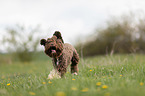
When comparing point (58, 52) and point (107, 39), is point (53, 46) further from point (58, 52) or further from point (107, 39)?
point (107, 39)

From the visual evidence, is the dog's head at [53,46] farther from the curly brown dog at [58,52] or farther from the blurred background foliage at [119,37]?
the blurred background foliage at [119,37]

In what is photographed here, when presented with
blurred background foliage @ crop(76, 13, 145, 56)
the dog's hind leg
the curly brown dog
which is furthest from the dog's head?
blurred background foliage @ crop(76, 13, 145, 56)

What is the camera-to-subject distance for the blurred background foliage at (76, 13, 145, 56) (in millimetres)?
19016

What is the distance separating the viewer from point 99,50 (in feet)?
70.8

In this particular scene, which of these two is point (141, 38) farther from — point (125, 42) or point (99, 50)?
point (99, 50)

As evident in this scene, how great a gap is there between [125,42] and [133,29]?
1.90 metres

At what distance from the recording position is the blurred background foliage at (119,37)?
62.4 ft

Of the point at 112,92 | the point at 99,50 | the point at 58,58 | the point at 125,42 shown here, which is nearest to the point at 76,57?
the point at 58,58

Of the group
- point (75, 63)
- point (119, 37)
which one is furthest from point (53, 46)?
point (119, 37)

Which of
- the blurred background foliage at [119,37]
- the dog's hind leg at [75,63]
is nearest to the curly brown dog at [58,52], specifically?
the dog's hind leg at [75,63]

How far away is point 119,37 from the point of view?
64.6 feet

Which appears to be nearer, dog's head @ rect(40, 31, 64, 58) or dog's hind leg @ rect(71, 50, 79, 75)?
dog's head @ rect(40, 31, 64, 58)

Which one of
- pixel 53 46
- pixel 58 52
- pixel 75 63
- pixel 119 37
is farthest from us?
pixel 119 37

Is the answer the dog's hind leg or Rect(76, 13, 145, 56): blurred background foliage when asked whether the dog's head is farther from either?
Rect(76, 13, 145, 56): blurred background foliage
